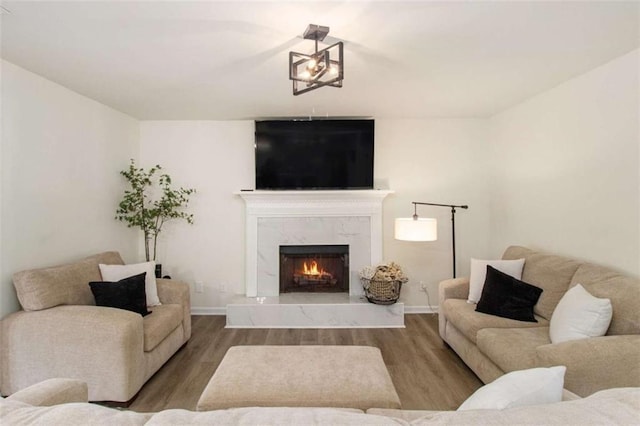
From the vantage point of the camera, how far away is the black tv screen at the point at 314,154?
13.6 feet

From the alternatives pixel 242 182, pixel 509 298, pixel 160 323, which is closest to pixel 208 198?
pixel 242 182

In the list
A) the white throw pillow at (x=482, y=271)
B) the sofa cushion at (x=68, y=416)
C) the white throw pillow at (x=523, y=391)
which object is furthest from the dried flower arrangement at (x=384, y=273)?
the sofa cushion at (x=68, y=416)

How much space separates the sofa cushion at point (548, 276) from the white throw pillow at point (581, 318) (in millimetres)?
413

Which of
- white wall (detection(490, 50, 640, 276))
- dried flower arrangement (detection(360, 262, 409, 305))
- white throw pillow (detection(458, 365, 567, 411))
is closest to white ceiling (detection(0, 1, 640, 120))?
white wall (detection(490, 50, 640, 276))

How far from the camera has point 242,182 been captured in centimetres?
435

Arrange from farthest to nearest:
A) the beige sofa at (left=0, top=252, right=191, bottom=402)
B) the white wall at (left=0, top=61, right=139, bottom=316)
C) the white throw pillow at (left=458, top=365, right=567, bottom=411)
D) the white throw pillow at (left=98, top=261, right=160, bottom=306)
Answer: the white throw pillow at (left=98, top=261, right=160, bottom=306), the white wall at (left=0, top=61, right=139, bottom=316), the beige sofa at (left=0, top=252, right=191, bottom=402), the white throw pillow at (left=458, top=365, right=567, bottom=411)

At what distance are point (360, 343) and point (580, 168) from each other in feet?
8.46

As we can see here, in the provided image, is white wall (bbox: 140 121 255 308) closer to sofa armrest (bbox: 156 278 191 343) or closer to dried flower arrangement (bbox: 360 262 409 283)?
sofa armrest (bbox: 156 278 191 343)

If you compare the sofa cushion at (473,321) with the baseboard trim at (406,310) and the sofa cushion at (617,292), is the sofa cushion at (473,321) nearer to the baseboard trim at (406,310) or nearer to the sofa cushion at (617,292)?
the sofa cushion at (617,292)

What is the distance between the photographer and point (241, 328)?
12.7ft

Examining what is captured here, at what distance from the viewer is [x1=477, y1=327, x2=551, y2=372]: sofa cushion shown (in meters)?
2.09

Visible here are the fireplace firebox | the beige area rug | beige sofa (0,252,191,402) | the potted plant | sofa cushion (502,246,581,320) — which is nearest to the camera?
the beige area rug

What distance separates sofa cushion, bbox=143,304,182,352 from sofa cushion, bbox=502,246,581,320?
3.14m

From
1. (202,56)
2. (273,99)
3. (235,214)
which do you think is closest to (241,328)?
(235,214)
